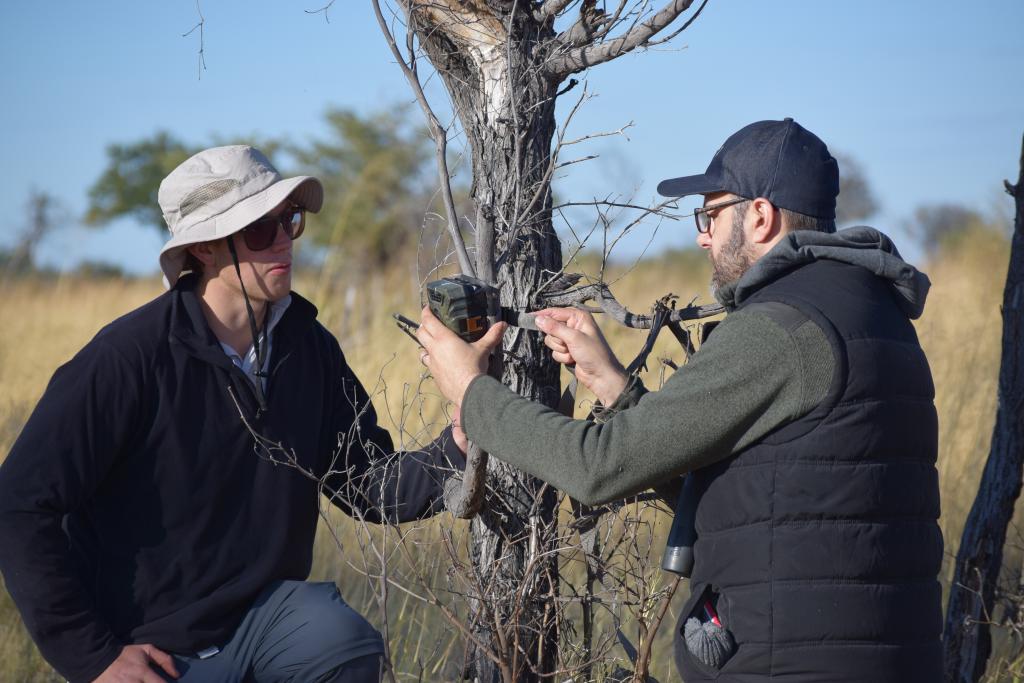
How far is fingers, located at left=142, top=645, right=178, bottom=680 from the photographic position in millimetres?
2523

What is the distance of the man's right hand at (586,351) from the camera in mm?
2377

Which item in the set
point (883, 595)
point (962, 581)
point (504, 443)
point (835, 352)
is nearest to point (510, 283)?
point (504, 443)

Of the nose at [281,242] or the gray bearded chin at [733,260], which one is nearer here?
the gray bearded chin at [733,260]

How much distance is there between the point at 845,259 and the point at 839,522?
55 centimetres

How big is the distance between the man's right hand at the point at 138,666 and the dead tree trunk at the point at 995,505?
2499mm

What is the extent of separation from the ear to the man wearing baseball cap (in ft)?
0.31

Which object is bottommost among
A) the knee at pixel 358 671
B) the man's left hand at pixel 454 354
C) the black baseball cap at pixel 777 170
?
the knee at pixel 358 671

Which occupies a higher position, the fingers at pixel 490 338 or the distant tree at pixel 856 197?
the distant tree at pixel 856 197

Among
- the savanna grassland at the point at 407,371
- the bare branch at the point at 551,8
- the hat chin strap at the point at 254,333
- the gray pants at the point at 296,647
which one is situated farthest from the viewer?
the savanna grassland at the point at 407,371

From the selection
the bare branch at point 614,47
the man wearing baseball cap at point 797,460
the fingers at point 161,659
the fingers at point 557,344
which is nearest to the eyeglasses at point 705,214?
the man wearing baseball cap at point 797,460

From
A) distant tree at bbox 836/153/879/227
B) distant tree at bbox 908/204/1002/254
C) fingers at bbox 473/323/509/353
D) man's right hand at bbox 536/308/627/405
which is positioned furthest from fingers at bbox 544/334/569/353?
distant tree at bbox 836/153/879/227

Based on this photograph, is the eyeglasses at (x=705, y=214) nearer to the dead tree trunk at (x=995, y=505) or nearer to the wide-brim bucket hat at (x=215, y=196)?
the wide-brim bucket hat at (x=215, y=196)

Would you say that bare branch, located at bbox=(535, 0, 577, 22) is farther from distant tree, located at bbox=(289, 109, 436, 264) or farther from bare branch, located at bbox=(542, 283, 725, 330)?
distant tree, located at bbox=(289, 109, 436, 264)

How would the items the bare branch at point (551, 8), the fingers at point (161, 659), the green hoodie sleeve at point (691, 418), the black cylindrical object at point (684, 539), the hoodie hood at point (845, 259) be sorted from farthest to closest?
1. the bare branch at point (551, 8)
2. the fingers at point (161, 659)
3. the black cylindrical object at point (684, 539)
4. the hoodie hood at point (845, 259)
5. the green hoodie sleeve at point (691, 418)
